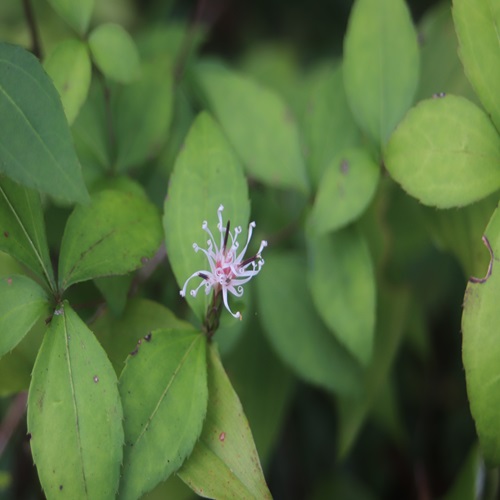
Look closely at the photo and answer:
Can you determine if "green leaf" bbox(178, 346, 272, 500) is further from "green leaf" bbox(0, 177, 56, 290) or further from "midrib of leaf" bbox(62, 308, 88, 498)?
"green leaf" bbox(0, 177, 56, 290)

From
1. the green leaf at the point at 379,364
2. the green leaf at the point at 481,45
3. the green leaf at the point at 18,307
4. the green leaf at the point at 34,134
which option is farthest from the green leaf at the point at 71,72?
the green leaf at the point at 379,364

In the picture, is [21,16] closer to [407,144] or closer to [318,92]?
[318,92]

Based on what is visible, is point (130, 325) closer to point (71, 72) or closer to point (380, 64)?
point (71, 72)

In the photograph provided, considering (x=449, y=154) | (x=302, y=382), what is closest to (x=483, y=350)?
(x=449, y=154)

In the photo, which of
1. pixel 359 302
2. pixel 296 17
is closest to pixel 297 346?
pixel 359 302

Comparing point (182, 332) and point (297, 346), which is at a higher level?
point (182, 332)
